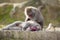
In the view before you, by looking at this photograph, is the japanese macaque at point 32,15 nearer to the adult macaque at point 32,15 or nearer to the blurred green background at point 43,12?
the adult macaque at point 32,15

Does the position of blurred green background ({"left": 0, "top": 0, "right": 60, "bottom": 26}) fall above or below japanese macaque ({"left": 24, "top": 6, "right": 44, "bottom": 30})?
below

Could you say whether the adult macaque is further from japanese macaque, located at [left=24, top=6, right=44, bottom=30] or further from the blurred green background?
the blurred green background

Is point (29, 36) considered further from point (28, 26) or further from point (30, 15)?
point (30, 15)

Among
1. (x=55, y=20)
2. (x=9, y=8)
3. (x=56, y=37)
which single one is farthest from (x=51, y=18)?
(x=56, y=37)

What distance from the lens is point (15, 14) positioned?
17125 mm

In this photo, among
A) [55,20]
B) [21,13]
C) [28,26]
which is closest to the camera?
[28,26]

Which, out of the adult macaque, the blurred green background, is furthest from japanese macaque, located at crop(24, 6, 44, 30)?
the blurred green background

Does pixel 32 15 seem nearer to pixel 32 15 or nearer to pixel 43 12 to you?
pixel 32 15

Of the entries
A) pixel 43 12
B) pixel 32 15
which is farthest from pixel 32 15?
pixel 43 12

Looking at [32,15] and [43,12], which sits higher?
[32,15]

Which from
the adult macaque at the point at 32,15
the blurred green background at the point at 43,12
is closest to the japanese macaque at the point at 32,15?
the adult macaque at the point at 32,15

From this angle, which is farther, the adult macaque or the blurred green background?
the blurred green background

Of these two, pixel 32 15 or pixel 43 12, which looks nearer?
pixel 32 15

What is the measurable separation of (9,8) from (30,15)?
10.5 meters
